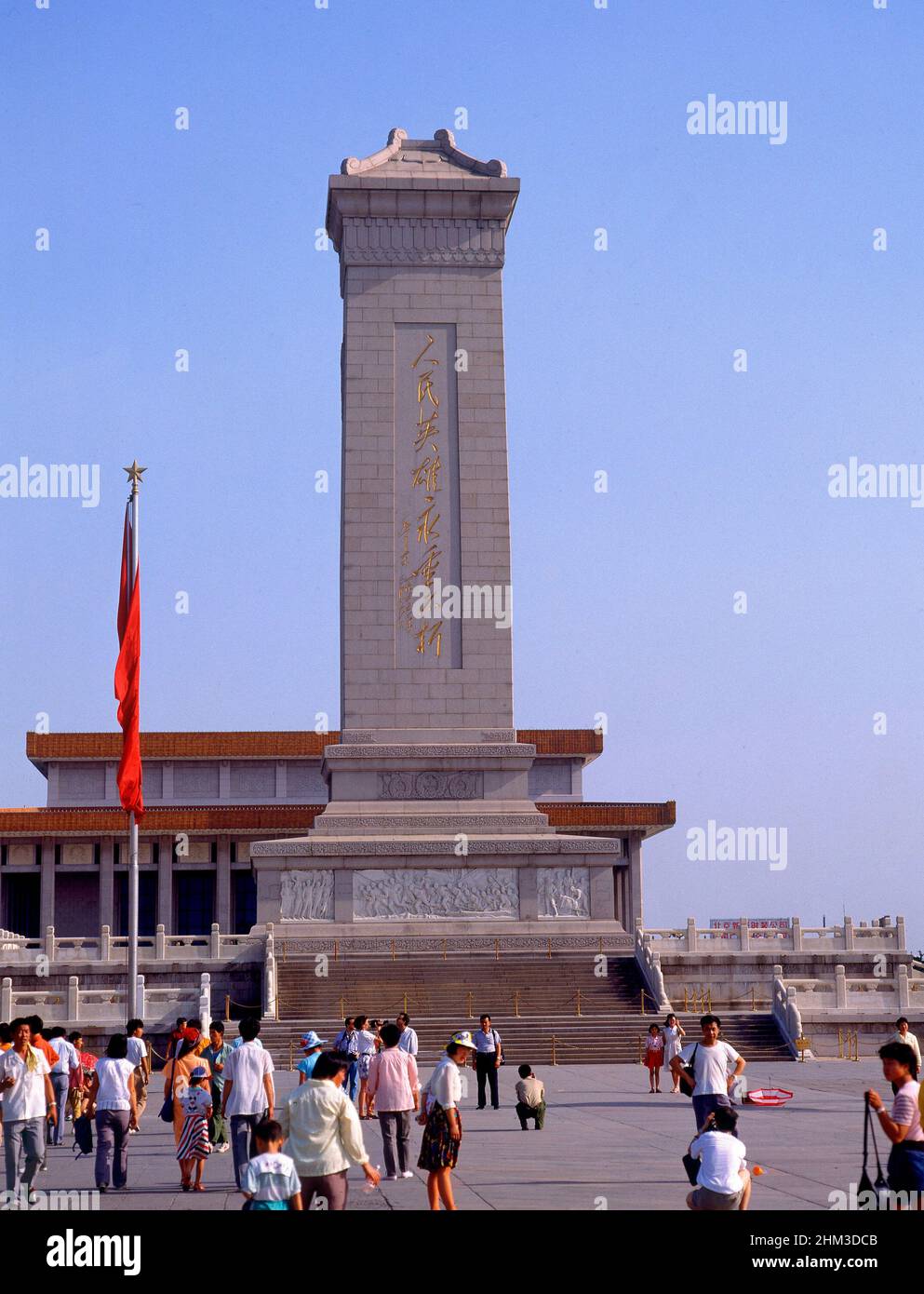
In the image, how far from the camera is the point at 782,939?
40344mm

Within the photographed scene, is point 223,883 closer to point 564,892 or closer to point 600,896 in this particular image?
point 564,892

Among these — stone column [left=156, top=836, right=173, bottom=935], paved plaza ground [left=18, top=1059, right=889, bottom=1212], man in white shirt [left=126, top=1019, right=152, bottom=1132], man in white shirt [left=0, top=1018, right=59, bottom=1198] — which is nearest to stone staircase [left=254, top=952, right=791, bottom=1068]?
paved plaza ground [left=18, top=1059, right=889, bottom=1212]

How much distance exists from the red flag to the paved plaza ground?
6038 millimetres

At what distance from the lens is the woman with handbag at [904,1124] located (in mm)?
11031

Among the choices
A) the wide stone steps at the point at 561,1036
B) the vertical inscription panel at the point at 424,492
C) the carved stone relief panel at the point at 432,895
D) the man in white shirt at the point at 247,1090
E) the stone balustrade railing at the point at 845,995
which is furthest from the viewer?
the vertical inscription panel at the point at 424,492

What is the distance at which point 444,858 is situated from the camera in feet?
136

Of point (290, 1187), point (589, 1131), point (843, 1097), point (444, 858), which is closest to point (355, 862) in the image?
point (444, 858)

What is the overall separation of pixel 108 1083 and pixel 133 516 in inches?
599

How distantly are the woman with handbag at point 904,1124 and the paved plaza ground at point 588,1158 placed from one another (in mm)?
3008

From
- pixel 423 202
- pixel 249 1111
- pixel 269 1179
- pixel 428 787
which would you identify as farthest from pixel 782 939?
A: pixel 269 1179

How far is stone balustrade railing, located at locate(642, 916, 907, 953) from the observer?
3956cm

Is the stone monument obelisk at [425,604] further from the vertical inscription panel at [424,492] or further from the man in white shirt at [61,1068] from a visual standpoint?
the man in white shirt at [61,1068]

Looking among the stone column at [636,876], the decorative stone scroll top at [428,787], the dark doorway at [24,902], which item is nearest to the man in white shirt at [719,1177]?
the decorative stone scroll top at [428,787]

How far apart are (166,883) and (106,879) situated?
2216 millimetres
